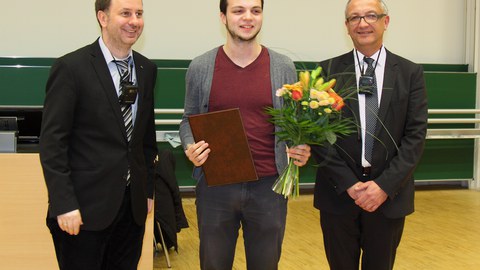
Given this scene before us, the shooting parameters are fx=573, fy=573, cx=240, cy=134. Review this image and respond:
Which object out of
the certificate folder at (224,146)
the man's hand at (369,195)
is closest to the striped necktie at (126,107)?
the certificate folder at (224,146)

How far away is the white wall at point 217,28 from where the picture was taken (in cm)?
730

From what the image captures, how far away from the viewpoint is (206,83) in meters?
2.58

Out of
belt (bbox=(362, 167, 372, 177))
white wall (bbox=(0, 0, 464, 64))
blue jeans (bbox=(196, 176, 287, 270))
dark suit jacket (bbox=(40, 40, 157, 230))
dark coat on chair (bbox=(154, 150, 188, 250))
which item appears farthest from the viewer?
white wall (bbox=(0, 0, 464, 64))

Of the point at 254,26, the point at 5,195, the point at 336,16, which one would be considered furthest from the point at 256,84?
the point at 336,16

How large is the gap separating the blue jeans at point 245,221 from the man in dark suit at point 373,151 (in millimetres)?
364

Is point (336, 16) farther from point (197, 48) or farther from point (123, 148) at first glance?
point (123, 148)

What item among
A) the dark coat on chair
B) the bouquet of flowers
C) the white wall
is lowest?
the dark coat on chair

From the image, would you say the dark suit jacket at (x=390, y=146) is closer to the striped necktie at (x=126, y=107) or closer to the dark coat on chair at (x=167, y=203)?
the striped necktie at (x=126, y=107)

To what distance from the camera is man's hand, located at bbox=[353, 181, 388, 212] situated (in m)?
2.68

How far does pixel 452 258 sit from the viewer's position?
15.8 feet

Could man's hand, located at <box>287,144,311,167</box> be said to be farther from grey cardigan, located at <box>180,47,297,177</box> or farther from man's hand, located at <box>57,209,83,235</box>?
man's hand, located at <box>57,209,83,235</box>

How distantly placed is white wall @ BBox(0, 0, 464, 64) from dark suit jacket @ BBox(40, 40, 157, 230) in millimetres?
4924

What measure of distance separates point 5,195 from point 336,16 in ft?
19.3

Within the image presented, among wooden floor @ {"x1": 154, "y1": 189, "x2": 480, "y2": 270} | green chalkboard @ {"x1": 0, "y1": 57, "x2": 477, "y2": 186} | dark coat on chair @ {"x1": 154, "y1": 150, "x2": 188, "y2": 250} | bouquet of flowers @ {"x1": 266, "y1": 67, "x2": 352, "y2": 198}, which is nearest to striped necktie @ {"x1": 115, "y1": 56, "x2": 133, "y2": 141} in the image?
bouquet of flowers @ {"x1": 266, "y1": 67, "x2": 352, "y2": 198}
